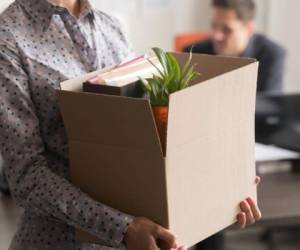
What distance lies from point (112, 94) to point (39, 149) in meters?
0.18

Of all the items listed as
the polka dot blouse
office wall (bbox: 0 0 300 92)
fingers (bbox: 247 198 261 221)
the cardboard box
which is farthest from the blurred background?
the polka dot blouse

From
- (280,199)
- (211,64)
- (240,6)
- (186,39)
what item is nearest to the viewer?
(211,64)

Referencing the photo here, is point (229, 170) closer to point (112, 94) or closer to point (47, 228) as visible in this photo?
point (112, 94)

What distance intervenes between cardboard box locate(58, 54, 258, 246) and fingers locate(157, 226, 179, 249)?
19 millimetres

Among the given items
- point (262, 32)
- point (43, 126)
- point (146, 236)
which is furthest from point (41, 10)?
point (262, 32)

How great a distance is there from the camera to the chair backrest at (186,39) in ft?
11.2

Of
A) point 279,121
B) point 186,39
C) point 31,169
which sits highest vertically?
point 31,169

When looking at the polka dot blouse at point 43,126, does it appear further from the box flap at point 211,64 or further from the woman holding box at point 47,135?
the box flap at point 211,64

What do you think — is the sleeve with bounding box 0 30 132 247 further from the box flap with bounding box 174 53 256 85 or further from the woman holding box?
the box flap with bounding box 174 53 256 85

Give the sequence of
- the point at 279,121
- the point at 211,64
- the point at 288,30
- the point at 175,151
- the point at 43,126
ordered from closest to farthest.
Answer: the point at 175,151
the point at 43,126
the point at 211,64
the point at 279,121
the point at 288,30

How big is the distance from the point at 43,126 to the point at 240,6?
2051 mm

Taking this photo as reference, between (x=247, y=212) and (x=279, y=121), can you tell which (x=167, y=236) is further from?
(x=279, y=121)

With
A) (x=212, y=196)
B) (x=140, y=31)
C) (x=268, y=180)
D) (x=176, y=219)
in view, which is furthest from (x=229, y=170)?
(x=140, y=31)

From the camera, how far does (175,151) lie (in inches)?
41.7
